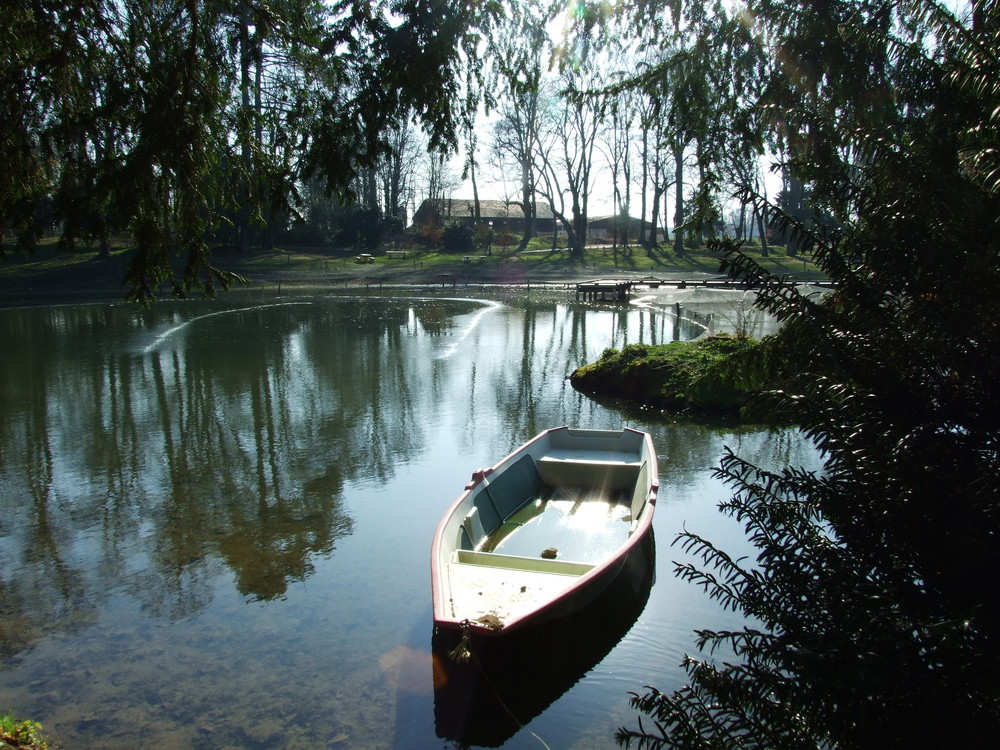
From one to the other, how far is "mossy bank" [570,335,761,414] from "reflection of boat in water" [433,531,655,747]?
8809mm

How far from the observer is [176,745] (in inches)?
231

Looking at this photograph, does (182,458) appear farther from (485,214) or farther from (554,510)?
(485,214)

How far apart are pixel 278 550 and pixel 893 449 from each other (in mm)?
7930

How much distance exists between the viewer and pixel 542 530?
31.0 feet

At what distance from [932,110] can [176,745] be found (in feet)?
20.4

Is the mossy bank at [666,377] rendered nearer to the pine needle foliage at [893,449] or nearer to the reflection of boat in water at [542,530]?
the reflection of boat in water at [542,530]

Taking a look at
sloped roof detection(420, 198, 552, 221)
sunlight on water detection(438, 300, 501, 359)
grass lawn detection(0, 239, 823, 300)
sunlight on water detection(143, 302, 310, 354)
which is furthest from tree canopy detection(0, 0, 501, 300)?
sloped roof detection(420, 198, 552, 221)

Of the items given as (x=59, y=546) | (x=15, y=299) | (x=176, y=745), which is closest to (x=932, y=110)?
(x=176, y=745)

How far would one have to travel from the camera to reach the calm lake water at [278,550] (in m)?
6.33

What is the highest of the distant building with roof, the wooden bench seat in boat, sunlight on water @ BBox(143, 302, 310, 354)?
the distant building with roof

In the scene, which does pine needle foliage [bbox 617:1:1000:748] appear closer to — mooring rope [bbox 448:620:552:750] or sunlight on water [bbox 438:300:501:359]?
mooring rope [bbox 448:620:552:750]

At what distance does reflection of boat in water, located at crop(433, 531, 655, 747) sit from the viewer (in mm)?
6141

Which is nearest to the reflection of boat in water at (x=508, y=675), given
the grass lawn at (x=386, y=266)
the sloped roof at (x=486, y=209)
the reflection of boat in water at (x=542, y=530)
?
the reflection of boat in water at (x=542, y=530)

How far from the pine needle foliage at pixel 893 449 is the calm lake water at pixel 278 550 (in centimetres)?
367
